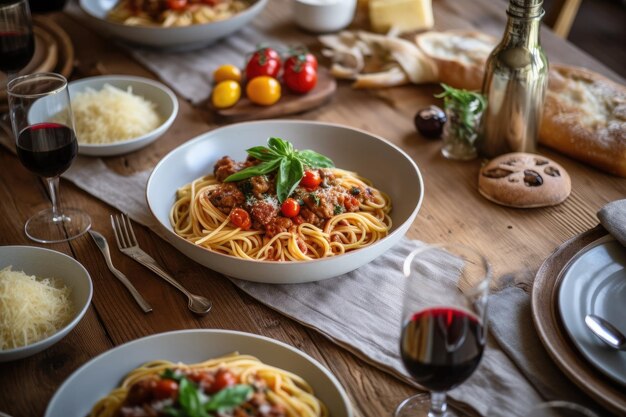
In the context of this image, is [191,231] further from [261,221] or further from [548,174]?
[548,174]

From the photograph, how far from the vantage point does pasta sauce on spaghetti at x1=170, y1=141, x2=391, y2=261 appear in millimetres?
2402

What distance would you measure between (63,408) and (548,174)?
6.45 ft

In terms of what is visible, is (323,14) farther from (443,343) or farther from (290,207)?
(443,343)

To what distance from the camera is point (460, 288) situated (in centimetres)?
170

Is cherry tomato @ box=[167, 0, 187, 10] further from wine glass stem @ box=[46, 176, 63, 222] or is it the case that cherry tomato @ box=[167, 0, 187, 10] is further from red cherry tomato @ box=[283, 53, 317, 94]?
wine glass stem @ box=[46, 176, 63, 222]

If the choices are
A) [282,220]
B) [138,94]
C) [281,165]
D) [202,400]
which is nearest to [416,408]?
[202,400]

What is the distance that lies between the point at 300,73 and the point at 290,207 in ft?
3.75

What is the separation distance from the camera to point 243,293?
2287 millimetres

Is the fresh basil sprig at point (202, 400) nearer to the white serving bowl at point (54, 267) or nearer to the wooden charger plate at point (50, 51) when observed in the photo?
the white serving bowl at point (54, 267)

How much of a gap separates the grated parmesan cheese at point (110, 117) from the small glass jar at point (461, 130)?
4.34 ft

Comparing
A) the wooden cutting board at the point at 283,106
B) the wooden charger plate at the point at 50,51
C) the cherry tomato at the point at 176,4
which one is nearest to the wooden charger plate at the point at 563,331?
the wooden cutting board at the point at 283,106

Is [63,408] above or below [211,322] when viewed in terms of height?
above

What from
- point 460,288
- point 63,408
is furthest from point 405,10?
point 63,408

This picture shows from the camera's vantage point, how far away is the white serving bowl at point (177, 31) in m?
3.63
